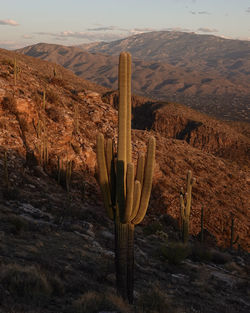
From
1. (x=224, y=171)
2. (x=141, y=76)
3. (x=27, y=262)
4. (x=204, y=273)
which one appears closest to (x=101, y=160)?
(x=27, y=262)

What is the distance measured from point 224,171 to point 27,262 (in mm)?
19131

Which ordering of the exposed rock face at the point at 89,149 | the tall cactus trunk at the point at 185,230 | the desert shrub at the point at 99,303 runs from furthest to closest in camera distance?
the exposed rock face at the point at 89,149
the tall cactus trunk at the point at 185,230
the desert shrub at the point at 99,303

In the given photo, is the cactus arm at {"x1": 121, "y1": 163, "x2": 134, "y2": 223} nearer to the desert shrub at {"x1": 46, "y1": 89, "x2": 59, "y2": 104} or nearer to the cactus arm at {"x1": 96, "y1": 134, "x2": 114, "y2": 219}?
the cactus arm at {"x1": 96, "y1": 134, "x2": 114, "y2": 219}

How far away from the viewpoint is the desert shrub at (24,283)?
5.57 meters

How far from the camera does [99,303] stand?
5785mm

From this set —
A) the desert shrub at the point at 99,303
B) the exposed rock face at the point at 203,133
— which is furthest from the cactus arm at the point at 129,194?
the exposed rock face at the point at 203,133

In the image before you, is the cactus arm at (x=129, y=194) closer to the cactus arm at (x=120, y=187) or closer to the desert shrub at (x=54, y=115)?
the cactus arm at (x=120, y=187)

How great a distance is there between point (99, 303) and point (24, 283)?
4.50 feet

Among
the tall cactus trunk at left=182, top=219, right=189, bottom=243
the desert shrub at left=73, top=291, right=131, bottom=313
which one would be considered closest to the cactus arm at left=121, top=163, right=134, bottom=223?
the desert shrub at left=73, top=291, right=131, bottom=313

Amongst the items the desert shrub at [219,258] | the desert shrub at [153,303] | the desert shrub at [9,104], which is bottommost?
the desert shrub at [219,258]

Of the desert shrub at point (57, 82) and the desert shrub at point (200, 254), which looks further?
the desert shrub at point (57, 82)

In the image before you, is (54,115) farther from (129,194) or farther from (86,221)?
(129,194)

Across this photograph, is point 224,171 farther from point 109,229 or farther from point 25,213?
point 25,213

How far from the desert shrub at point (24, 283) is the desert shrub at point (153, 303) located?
6.04ft
